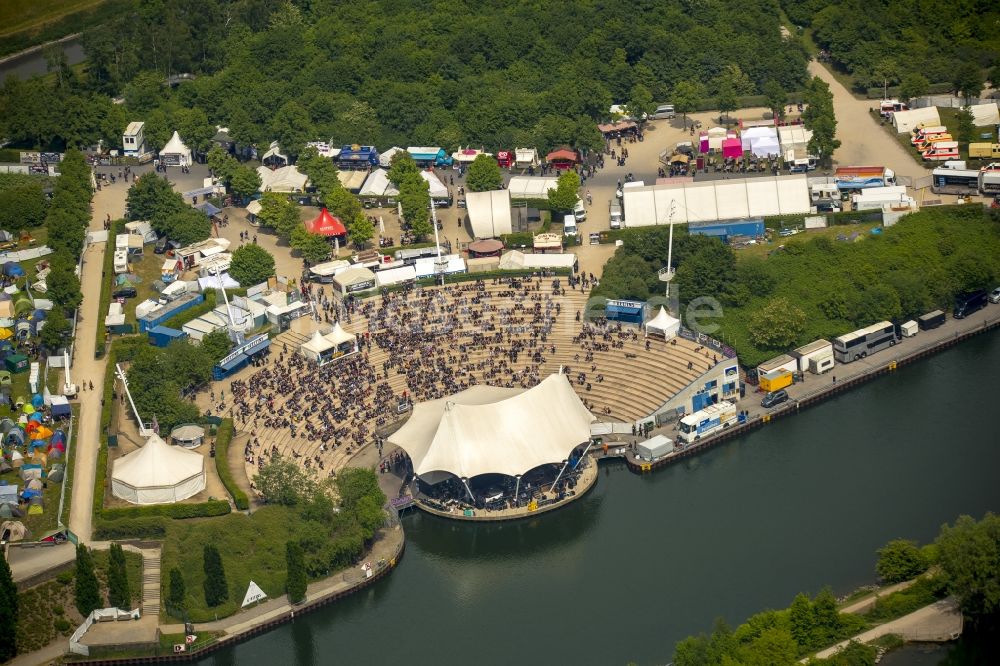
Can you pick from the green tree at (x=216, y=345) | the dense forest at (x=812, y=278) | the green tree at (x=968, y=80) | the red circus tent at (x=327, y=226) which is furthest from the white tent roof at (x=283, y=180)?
the green tree at (x=968, y=80)

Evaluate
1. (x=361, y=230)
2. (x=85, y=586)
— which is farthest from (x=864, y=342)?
(x=85, y=586)

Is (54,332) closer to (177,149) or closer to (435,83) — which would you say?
(177,149)

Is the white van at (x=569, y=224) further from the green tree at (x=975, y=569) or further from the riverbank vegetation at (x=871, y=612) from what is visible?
the green tree at (x=975, y=569)

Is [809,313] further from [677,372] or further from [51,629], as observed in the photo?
[51,629]

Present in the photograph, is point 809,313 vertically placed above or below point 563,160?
below

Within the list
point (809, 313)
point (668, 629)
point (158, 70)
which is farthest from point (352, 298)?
point (158, 70)

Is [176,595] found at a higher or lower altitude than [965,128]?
lower

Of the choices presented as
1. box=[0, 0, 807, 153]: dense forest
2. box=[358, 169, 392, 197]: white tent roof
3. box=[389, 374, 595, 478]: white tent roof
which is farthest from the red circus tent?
box=[389, 374, 595, 478]: white tent roof
